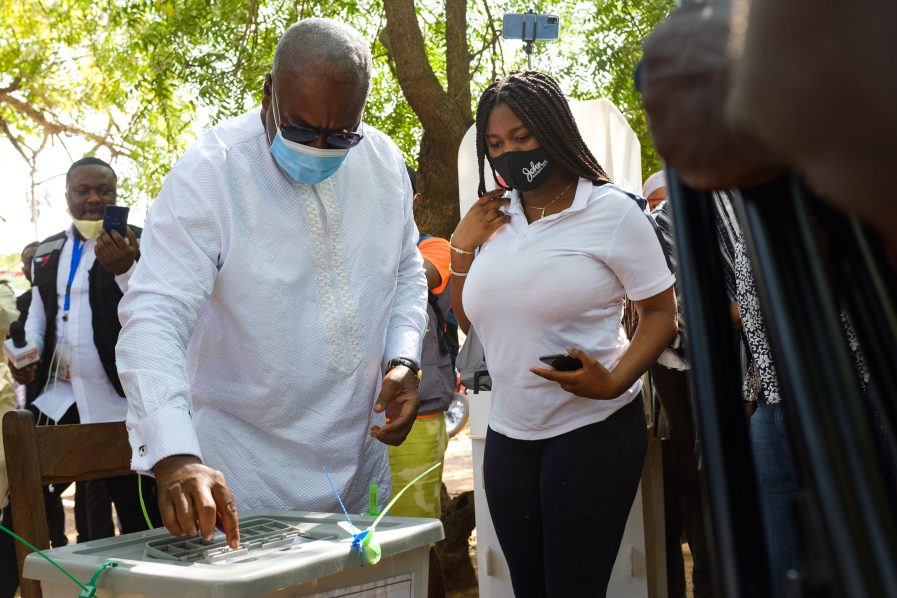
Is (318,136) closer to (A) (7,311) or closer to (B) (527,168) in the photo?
(B) (527,168)

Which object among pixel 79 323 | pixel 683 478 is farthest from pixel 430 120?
pixel 683 478

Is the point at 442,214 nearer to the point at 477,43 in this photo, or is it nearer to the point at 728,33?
the point at 477,43

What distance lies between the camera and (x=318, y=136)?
244cm

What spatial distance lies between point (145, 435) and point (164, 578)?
58 centimetres

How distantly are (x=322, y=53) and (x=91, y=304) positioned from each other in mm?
2703

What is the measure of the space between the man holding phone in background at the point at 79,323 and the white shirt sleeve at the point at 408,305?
6.72 ft

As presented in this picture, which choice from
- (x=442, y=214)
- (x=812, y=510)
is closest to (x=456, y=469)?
(x=442, y=214)

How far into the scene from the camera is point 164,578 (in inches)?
59.1

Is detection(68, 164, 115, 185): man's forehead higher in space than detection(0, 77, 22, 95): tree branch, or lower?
lower

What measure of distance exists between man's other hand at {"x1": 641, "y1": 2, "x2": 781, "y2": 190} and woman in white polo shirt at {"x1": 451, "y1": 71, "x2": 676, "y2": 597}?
201 centimetres

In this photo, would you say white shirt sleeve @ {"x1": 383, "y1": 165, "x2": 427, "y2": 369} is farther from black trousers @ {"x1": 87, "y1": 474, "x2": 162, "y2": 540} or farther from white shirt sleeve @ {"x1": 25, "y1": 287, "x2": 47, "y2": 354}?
white shirt sleeve @ {"x1": 25, "y1": 287, "x2": 47, "y2": 354}

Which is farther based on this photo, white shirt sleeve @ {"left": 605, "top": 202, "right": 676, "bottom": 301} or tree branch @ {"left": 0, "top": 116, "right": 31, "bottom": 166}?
tree branch @ {"left": 0, "top": 116, "right": 31, "bottom": 166}

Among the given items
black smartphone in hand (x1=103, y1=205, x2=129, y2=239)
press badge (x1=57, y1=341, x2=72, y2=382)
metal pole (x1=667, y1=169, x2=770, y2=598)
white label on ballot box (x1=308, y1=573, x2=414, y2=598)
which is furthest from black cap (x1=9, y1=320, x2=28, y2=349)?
metal pole (x1=667, y1=169, x2=770, y2=598)

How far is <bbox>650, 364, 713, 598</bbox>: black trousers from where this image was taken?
3.88 m
